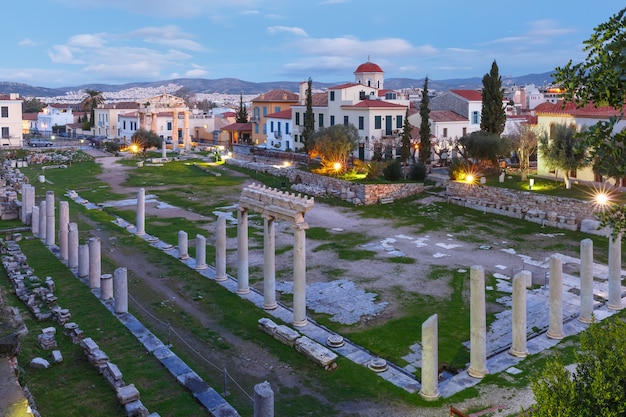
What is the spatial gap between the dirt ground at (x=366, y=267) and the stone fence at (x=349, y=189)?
2.86m

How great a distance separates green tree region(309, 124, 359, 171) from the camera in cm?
5166

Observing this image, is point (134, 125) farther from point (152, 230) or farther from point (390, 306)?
point (390, 306)

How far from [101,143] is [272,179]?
40.0m

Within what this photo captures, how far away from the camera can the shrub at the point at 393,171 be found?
4831 cm

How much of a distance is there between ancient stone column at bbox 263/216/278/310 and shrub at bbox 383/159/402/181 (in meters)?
27.3

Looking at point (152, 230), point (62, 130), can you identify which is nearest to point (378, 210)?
point (152, 230)

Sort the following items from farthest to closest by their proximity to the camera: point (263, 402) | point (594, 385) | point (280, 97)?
point (280, 97)
point (263, 402)
point (594, 385)

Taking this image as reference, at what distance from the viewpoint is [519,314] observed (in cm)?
1825

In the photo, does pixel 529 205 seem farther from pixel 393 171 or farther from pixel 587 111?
pixel 393 171

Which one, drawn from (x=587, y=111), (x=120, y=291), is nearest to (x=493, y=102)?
(x=587, y=111)

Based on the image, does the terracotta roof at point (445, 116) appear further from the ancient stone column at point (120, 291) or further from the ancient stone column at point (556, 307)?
the ancient stone column at point (120, 291)

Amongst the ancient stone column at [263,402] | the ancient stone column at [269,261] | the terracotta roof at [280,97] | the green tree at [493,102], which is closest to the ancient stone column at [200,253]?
the ancient stone column at [269,261]

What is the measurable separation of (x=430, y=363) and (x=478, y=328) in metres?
2.17

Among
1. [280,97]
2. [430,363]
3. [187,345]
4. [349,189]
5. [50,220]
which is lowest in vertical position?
[187,345]
